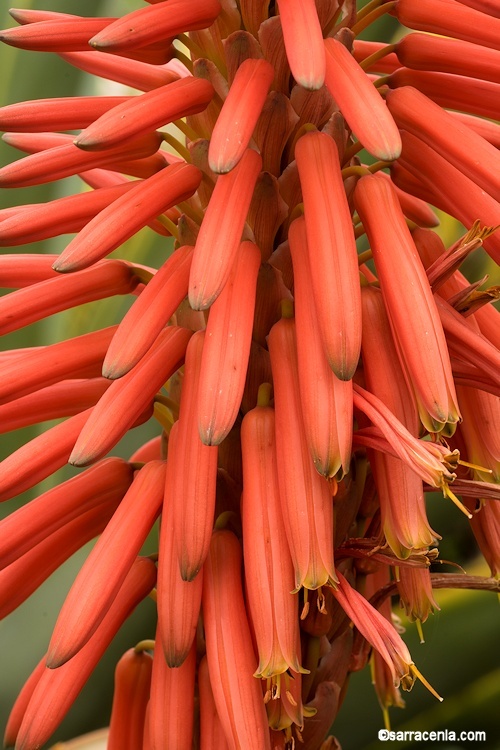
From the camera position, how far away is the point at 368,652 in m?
1.09

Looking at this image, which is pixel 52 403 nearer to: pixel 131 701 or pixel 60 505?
pixel 60 505

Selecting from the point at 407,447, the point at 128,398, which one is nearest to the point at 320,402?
the point at 407,447

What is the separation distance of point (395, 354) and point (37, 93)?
35.6 inches

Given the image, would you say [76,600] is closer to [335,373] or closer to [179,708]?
[179,708]

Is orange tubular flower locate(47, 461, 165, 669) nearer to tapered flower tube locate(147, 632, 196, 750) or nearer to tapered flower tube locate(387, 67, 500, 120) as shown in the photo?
tapered flower tube locate(147, 632, 196, 750)

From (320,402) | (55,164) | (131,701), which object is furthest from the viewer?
(131,701)

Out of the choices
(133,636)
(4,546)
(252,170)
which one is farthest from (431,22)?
(133,636)

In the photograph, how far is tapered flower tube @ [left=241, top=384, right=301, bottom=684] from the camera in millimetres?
801

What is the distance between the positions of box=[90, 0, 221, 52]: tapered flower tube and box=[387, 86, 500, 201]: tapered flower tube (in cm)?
19

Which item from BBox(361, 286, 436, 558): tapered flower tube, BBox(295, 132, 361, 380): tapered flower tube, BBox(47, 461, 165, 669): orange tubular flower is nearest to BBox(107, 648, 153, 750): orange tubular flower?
BBox(47, 461, 165, 669): orange tubular flower

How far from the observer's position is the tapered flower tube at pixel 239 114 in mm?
786

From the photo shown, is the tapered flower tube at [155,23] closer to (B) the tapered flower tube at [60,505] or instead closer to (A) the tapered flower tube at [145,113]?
(A) the tapered flower tube at [145,113]

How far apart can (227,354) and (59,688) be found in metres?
0.33

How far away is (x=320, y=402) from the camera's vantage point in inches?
30.7
